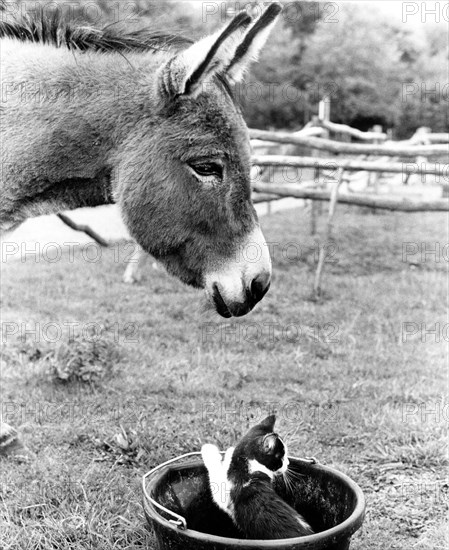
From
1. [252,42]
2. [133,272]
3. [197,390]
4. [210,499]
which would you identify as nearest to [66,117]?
[252,42]

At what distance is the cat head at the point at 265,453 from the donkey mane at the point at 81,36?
72.0 inches

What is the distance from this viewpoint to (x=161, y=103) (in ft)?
9.41

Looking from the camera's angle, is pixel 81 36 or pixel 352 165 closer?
pixel 81 36

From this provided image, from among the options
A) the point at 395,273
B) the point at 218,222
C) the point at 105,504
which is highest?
the point at 218,222

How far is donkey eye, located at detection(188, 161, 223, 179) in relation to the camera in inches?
113

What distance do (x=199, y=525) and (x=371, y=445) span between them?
1486mm

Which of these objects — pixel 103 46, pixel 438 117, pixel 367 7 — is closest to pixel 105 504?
pixel 103 46

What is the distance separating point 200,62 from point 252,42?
0.32 metres

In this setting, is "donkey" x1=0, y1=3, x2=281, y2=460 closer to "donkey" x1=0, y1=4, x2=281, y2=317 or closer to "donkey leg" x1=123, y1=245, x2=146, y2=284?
"donkey" x1=0, y1=4, x2=281, y2=317

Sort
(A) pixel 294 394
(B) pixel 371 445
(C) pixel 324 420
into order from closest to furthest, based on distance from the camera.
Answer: (B) pixel 371 445, (C) pixel 324 420, (A) pixel 294 394

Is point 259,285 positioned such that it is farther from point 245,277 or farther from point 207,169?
point 207,169

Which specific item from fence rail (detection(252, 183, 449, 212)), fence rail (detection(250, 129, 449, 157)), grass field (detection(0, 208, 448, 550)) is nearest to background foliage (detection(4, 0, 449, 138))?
fence rail (detection(250, 129, 449, 157))

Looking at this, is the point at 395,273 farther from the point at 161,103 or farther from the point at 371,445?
the point at 161,103

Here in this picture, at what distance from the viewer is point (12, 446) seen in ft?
12.8
